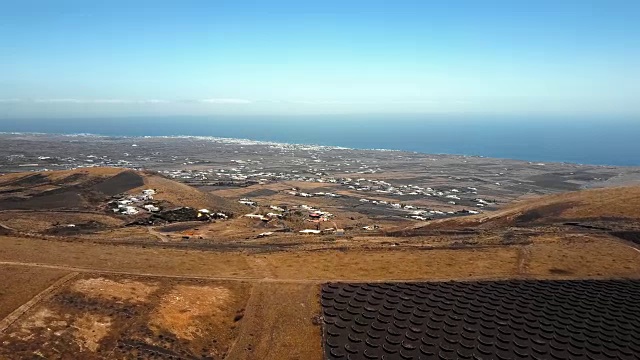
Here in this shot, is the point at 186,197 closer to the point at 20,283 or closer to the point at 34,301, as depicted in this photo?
the point at 20,283

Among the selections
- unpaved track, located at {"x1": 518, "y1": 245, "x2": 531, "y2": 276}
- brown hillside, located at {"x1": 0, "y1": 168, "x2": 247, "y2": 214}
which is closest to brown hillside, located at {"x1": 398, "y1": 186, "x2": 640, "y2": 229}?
unpaved track, located at {"x1": 518, "y1": 245, "x2": 531, "y2": 276}

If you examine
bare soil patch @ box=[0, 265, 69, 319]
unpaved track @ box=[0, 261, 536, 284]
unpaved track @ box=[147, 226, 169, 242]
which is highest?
bare soil patch @ box=[0, 265, 69, 319]

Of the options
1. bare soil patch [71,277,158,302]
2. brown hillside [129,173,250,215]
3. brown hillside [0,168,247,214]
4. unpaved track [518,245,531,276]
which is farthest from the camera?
brown hillside [129,173,250,215]

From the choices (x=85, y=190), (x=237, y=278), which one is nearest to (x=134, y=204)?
(x=85, y=190)

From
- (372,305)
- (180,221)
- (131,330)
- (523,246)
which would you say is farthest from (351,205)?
(131,330)

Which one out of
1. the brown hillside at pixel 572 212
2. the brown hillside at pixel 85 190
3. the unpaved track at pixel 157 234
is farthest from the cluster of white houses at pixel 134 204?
the brown hillside at pixel 572 212

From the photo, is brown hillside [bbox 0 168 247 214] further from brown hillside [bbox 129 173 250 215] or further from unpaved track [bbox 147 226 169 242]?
unpaved track [bbox 147 226 169 242]

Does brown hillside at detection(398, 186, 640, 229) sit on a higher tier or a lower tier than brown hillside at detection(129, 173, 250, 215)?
higher

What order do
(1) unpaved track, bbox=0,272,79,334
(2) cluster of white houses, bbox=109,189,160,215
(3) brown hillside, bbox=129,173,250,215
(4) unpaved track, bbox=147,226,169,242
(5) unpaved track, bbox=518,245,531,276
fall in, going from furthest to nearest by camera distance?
(3) brown hillside, bbox=129,173,250,215 → (2) cluster of white houses, bbox=109,189,160,215 → (4) unpaved track, bbox=147,226,169,242 → (5) unpaved track, bbox=518,245,531,276 → (1) unpaved track, bbox=0,272,79,334

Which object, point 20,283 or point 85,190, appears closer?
point 20,283
